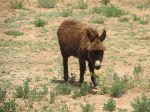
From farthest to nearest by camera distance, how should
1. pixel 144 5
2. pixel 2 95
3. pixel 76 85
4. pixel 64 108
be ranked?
pixel 144 5, pixel 76 85, pixel 2 95, pixel 64 108

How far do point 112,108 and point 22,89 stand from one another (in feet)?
7.73

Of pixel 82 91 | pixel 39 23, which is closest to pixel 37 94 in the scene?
pixel 82 91

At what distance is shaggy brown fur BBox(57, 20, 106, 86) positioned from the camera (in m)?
11.1

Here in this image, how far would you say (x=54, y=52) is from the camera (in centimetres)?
1677

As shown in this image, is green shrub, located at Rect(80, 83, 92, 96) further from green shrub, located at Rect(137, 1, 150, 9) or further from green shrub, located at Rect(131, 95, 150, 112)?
green shrub, located at Rect(137, 1, 150, 9)

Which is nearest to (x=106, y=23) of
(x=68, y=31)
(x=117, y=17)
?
(x=117, y=17)

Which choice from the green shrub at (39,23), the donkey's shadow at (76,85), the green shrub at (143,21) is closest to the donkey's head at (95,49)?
the donkey's shadow at (76,85)

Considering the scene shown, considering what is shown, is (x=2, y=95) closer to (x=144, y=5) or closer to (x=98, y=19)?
(x=98, y=19)

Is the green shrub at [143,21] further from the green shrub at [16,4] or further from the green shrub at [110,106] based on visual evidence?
the green shrub at [110,106]

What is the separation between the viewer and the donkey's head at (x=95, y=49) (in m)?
11.0

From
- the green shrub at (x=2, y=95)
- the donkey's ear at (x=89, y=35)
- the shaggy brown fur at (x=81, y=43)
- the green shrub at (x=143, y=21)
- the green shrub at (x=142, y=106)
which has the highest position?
the donkey's ear at (x=89, y=35)

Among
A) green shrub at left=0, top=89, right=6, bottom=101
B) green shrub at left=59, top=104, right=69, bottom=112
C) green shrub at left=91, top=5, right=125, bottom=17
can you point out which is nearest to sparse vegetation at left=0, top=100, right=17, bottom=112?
green shrub at left=0, top=89, right=6, bottom=101

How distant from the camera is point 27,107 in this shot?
403 inches

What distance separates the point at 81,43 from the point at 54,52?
5.21 m
